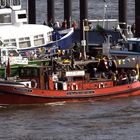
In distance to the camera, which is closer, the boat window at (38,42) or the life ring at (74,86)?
the life ring at (74,86)

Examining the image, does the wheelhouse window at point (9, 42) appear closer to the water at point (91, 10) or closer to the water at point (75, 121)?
the water at point (75, 121)

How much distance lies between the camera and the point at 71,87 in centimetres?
6009

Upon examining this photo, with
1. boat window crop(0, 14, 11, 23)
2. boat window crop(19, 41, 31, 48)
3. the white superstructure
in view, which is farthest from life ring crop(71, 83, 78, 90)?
boat window crop(0, 14, 11, 23)

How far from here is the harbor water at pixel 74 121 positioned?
49594 mm

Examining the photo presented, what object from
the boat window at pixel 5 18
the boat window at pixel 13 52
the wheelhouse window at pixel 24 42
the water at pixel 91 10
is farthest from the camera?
the water at pixel 91 10

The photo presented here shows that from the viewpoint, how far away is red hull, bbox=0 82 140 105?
57781mm

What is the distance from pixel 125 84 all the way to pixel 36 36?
9258mm

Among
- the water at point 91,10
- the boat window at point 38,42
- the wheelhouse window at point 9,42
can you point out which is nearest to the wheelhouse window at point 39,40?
the boat window at point 38,42

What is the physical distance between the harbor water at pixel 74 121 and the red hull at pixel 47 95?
1.10 ft

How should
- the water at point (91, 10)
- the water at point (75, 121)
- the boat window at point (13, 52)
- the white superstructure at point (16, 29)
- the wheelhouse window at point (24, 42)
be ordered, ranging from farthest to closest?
the water at point (91, 10)
the wheelhouse window at point (24, 42)
the white superstructure at point (16, 29)
the boat window at point (13, 52)
the water at point (75, 121)

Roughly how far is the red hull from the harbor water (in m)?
0.34

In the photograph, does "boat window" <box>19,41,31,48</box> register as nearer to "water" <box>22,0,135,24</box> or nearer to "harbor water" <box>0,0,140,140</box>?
"harbor water" <box>0,0,140,140</box>

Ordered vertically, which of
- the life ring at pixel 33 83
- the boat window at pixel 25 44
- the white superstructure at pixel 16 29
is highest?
the white superstructure at pixel 16 29

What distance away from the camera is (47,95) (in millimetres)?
58500
